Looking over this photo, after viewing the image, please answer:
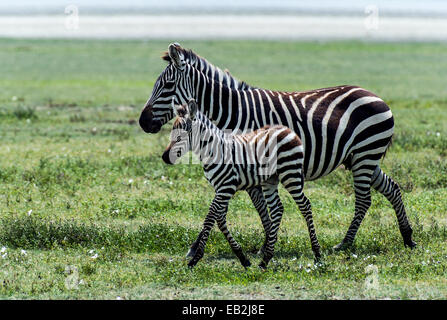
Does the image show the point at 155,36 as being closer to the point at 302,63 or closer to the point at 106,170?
the point at 302,63

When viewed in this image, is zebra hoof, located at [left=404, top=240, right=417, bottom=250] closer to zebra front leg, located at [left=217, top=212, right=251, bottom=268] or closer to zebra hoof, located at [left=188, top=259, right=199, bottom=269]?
zebra front leg, located at [left=217, top=212, right=251, bottom=268]

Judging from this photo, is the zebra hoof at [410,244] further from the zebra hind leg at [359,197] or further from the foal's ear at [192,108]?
the foal's ear at [192,108]

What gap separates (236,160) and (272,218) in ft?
2.95

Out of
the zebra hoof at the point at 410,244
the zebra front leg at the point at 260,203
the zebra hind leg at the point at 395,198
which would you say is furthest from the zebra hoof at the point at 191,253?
the zebra hoof at the point at 410,244

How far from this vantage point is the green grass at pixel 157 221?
7.63m

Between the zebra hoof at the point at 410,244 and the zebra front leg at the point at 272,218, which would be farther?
the zebra hoof at the point at 410,244

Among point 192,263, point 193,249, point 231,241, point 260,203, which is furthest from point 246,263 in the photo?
point 260,203

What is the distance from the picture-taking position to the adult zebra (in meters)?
9.08

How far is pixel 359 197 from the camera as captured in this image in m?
9.63

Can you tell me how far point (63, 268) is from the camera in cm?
825

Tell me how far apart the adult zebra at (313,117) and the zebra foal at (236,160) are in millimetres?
591

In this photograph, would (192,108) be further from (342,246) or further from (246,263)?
(342,246)

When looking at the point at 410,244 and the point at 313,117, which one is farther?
the point at 410,244

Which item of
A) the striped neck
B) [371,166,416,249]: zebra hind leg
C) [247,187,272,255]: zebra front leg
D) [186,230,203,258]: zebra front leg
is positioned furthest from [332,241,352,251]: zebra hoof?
the striped neck
